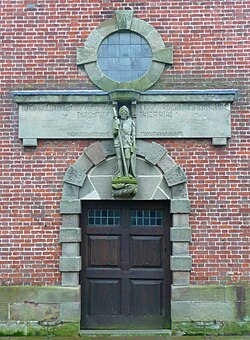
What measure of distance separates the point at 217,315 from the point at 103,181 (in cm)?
312

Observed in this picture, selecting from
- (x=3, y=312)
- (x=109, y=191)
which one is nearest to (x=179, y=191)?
(x=109, y=191)

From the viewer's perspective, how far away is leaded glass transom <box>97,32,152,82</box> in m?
9.09

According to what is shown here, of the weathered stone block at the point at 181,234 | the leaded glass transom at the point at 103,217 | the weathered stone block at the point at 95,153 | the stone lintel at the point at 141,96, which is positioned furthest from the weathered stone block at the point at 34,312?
the stone lintel at the point at 141,96

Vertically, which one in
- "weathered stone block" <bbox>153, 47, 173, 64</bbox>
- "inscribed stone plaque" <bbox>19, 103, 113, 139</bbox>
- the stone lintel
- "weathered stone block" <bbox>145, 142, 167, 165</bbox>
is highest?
"weathered stone block" <bbox>153, 47, 173, 64</bbox>

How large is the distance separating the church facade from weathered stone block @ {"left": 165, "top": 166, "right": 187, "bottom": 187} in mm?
18

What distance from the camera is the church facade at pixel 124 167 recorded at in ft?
28.3

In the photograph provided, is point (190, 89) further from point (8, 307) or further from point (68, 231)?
point (8, 307)

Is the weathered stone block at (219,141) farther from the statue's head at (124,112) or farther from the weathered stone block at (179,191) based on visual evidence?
the statue's head at (124,112)

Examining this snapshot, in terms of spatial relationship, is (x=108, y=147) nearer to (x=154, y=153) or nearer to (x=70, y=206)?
(x=154, y=153)

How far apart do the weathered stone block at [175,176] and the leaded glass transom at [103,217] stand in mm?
1148

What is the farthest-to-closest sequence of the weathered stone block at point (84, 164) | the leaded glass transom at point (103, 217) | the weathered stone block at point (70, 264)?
1. the leaded glass transom at point (103, 217)
2. the weathered stone block at point (84, 164)
3. the weathered stone block at point (70, 264)

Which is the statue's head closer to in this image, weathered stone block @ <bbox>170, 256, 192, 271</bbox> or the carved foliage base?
the carved foliage base

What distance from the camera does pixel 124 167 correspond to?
8.56 metres

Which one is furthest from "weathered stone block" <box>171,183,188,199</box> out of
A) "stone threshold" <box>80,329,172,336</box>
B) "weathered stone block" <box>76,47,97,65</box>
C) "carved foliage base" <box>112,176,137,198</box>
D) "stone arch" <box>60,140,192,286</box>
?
"weathered stone block" <box>76,47,97,65</box>
